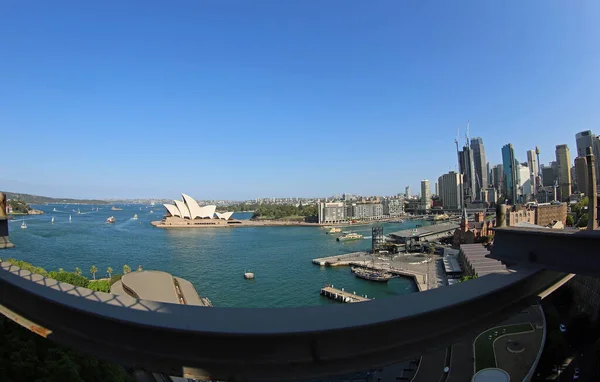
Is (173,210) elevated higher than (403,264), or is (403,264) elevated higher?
(173,210)

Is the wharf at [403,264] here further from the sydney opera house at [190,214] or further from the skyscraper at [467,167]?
the skyscraper at [467,167]

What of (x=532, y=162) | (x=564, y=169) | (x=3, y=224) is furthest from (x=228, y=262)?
(x=532, y=162)

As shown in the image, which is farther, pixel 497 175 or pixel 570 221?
pixel 497 175

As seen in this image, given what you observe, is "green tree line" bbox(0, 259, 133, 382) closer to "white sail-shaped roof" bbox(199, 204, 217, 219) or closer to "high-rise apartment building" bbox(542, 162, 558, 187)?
"white sail-shaped roof" bbox(199, 204, 217, 219)

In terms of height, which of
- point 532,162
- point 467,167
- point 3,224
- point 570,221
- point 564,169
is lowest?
point 570,221

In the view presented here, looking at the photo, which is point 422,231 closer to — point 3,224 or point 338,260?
point 338,260

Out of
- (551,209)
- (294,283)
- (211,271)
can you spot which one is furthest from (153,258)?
(551,209)

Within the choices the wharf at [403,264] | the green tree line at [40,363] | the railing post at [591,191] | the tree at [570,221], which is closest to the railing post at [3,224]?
the green tree line at [40,363]
